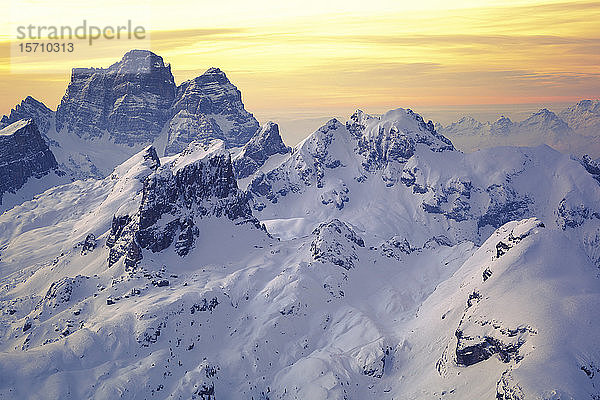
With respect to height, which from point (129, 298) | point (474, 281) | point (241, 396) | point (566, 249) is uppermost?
point (566, 249)

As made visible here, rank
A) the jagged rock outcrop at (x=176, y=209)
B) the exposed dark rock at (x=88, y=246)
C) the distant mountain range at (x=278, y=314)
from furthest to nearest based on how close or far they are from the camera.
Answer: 1. the exposed dark rock at (x=88, y=246)
2. the jagged rock outcrop at (x=176, y=209)
3. the distant mountain range at (x=278, y=314)

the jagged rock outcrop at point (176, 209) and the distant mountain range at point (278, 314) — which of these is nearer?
the distant mountain range at point (278, 314)

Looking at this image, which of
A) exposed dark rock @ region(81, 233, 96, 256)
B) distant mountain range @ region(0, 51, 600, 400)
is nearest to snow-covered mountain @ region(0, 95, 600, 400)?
distant mountain range @ region(0, 51, 600, 400)

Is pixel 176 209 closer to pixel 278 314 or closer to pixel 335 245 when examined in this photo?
A: pixel 278 314

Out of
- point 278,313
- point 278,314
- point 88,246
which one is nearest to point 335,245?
point 278,313

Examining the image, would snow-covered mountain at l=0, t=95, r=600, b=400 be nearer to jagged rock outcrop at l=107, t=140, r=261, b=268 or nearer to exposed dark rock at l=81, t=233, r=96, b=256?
jagged rock outcrop at l=107, t=140, r=261, b=268

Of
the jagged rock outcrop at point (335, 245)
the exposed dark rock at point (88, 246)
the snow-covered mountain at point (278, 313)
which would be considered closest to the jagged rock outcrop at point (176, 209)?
the snow-covered mountain at point (278, 313)

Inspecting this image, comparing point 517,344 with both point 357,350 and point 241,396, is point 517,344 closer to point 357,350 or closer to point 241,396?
point 357,350

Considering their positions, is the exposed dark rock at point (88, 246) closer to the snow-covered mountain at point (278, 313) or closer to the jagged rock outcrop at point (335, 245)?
the snow-covered mountain at point (278, 313)

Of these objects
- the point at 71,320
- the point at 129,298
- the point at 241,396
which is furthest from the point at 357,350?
the point at 71,320
